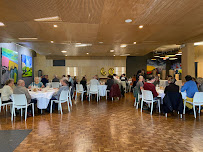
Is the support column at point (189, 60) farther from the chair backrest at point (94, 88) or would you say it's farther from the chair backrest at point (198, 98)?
the chair backrest at point (94, 88)

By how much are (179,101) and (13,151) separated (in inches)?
183

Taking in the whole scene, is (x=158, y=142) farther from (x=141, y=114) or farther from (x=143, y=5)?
(x=143, y=5)

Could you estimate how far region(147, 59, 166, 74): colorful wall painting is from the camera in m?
19.9

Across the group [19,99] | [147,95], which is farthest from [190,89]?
[19,99]

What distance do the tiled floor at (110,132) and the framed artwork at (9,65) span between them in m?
4.05

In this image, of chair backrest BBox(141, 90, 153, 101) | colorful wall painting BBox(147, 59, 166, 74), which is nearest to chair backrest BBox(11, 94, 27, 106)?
chair backrest BBox(141, 90, 153, 101)

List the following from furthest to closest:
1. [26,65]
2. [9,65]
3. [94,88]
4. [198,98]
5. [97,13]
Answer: [26,65] → [9,65] → [94,88] → [198,98] → [97,13]

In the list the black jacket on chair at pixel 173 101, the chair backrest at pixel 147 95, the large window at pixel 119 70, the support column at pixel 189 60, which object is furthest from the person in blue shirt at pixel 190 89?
the large window at pixel 119 70

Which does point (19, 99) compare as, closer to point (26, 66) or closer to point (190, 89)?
point (190, 89)

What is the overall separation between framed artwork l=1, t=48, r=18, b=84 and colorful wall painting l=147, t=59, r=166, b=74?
578 inches

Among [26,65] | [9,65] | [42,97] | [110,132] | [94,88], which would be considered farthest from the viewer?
[26,65]

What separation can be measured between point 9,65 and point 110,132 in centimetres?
846

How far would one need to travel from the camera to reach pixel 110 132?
3959mm

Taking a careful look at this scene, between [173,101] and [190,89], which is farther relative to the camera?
[190,89]
